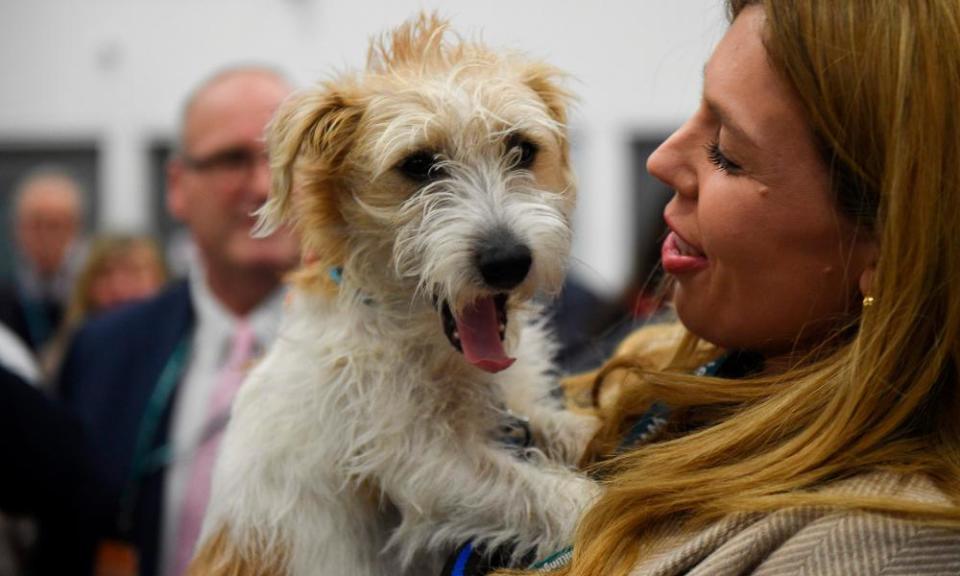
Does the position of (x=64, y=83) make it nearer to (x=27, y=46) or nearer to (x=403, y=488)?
(x=27, y=46)

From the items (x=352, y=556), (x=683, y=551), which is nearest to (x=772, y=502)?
(x=683, y=551)

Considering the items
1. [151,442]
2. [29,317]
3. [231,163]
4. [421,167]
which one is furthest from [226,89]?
[29,317]

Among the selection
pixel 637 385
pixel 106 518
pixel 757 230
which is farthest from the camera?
pixel 106 518

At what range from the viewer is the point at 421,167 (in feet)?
7.21

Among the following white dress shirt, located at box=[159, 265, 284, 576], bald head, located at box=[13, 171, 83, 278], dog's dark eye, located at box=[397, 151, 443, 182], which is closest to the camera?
dog's dark eye, located at box=[397, 151, 443, 182]

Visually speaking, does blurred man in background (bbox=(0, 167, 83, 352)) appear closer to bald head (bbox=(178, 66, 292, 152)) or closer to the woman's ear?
bald head (bbox=(178, 66, 292, 152))

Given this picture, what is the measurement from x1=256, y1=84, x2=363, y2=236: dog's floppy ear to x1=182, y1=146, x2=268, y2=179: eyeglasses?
1919 mm

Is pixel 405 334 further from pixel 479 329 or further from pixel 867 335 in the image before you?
pixel 867 335

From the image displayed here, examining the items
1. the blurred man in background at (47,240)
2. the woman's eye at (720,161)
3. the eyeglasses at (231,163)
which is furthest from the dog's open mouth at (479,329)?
the blurred man in background at (47,240)

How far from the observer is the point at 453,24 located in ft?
7.48

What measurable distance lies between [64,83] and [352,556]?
969 cm

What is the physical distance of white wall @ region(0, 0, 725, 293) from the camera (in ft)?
32.0

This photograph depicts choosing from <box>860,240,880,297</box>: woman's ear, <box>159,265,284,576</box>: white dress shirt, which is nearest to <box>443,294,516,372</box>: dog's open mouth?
Result: <box>860,240,880,297</box>: woman's ear

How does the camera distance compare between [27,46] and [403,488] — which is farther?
[27,46]
